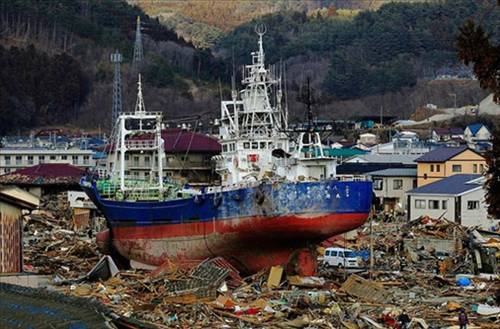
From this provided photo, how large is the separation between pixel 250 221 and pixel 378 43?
108m

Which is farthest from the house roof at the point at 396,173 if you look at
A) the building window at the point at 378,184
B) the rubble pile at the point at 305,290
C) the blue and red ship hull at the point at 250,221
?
the blue and red ship hull at the point at 250,221

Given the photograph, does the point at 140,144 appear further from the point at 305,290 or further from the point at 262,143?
the point at 305,290

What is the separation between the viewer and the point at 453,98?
376ft

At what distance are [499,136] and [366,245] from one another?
2447 centimetres

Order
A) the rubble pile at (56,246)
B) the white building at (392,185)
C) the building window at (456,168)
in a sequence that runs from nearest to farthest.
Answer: the rubble pile at (56,246), the building window at (456,168), the white building at (392,185)

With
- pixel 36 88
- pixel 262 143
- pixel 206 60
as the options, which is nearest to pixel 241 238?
pixel 262 143

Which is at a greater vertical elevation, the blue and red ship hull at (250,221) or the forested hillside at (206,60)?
the forested hillside at (206,60)

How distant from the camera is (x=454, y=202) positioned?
40344mm

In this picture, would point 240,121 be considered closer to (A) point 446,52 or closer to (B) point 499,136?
(B) point 499,136

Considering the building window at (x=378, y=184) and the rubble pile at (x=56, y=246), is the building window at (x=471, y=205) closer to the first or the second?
the building window at (x=378, y=184)

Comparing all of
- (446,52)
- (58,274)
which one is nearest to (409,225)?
(58,274)

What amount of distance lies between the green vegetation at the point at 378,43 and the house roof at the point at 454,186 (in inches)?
2995

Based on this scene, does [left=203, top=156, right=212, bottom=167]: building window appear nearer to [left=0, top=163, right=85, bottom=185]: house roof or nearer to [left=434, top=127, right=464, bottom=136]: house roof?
[left=0, top=163, right=85, bottom=185]: house roof

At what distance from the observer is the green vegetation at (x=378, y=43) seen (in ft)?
399
